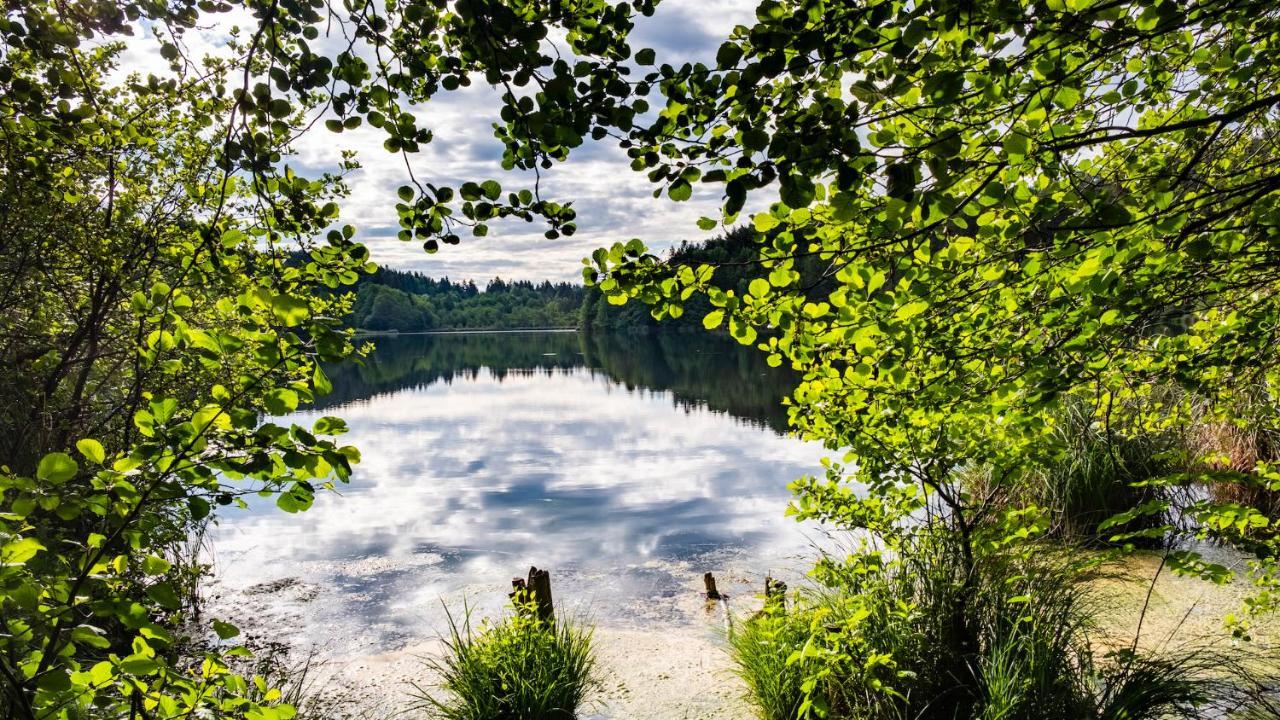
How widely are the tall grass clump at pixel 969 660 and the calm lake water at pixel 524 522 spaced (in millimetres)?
3930

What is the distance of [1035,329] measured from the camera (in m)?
3.22

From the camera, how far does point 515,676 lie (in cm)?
605

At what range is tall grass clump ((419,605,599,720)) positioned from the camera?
6.02 metres

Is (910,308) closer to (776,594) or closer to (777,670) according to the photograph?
(776,594)

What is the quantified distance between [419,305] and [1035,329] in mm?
175116

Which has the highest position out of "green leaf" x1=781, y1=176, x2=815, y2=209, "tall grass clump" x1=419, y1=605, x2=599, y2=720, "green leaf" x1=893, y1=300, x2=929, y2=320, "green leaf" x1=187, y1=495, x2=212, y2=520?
"green leaf" x1=781, y1=176, x2=815, y2=209

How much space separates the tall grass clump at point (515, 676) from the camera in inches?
237

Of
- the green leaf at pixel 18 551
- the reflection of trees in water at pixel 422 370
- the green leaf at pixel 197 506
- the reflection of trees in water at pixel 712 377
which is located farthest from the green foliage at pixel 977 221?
the reflection of trees in water at pixel 422 370

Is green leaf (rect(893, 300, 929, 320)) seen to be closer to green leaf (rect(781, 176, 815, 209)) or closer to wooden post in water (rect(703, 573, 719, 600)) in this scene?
green leaf (rect(781, 176, 815, 209))

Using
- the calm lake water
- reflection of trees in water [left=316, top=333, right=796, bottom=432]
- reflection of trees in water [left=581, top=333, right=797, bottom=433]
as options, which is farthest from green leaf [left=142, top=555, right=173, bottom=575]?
reflection of trees in water [left=316, top=333, right=796, bottom=432]

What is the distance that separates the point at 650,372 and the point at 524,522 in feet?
114

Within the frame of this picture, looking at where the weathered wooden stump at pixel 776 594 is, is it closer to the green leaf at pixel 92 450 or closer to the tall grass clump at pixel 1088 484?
the green leaf at pixel 92 450

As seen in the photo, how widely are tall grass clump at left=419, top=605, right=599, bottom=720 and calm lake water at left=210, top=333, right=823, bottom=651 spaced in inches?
32.7

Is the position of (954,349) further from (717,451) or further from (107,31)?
(717,451)
